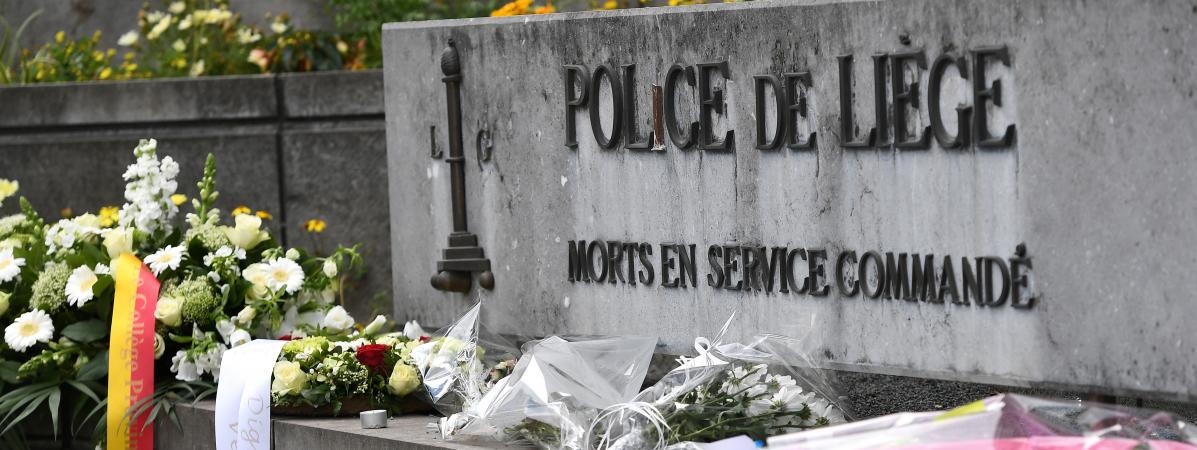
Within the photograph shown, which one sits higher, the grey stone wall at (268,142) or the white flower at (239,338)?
the grey stone wall at (268,142)

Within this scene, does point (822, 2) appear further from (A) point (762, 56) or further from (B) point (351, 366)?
(B) point (351, 366)

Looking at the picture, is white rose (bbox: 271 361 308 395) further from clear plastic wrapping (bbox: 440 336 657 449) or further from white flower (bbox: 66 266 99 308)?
white flower (bbox: 66 266 99 308)

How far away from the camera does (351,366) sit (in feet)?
15.1

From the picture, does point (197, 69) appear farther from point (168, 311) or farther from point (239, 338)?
point (239, 338)

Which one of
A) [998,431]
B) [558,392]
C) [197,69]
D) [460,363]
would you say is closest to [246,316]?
[460,363]

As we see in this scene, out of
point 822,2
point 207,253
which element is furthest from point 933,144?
point 207,253

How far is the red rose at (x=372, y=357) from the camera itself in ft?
15.1

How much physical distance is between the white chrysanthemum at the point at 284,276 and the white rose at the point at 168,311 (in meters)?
0.29

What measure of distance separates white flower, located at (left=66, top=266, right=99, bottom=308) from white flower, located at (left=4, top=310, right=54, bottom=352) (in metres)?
0.10

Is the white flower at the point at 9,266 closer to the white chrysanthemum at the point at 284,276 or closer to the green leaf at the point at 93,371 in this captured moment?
the green leaf at the point at 93,371

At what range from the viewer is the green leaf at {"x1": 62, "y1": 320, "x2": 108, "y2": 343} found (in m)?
5.13

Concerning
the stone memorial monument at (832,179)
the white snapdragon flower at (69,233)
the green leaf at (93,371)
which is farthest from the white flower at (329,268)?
the white snapdragon flower at (69,233)

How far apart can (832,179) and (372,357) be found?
4.83ft

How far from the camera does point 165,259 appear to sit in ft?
16.7
